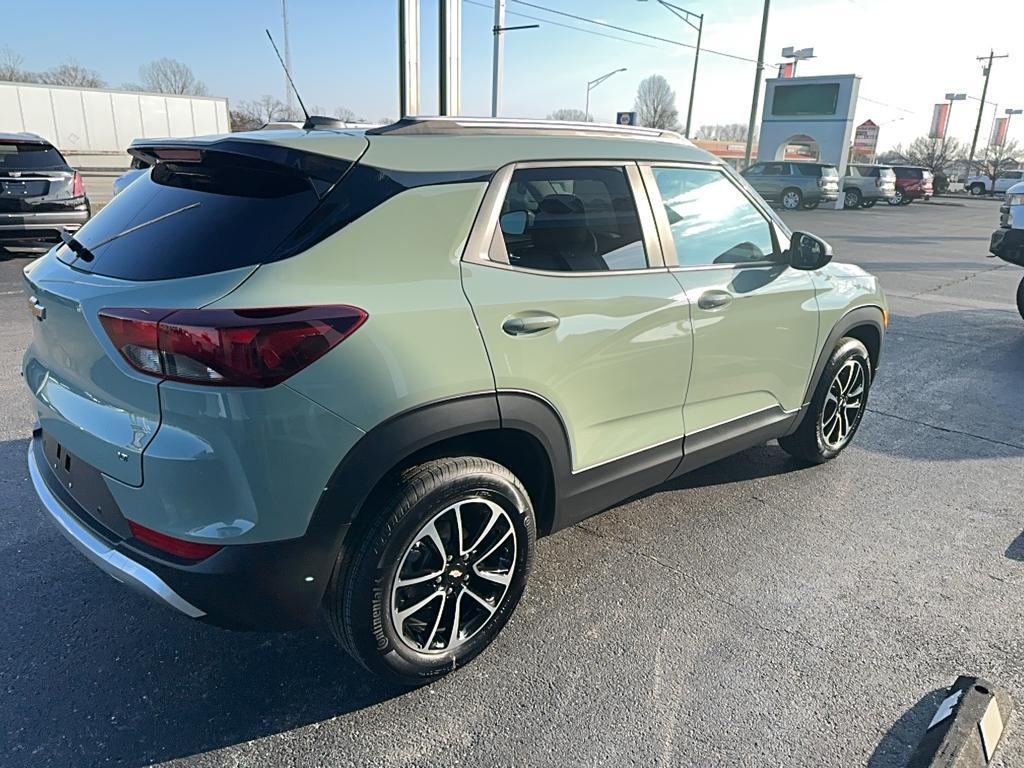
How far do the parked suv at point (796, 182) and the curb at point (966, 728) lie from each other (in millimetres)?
27030

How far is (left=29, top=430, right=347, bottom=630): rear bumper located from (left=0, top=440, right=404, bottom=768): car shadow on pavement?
1.27ft

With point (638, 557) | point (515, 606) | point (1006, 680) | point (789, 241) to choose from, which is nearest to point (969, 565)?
point (1006, 680)

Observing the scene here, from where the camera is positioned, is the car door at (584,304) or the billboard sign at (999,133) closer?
Answer: the car door at (584,304)

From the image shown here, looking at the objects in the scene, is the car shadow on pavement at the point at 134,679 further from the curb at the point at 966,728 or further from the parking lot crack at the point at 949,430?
the parking lot crack at the point at 949,430

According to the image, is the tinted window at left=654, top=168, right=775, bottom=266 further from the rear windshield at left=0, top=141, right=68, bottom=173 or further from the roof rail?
the rear windshield at left=0, top=141, right=68, bottom=173

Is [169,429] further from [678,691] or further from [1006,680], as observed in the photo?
[1006,680]

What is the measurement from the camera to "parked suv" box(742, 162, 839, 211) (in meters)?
27.3

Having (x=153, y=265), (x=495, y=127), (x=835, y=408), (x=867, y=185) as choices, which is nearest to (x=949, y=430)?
(x=835, y=408)

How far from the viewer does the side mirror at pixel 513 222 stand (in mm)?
2479

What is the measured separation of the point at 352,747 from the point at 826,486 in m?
2.97

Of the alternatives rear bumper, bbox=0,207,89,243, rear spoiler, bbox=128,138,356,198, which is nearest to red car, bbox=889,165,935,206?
rear bumper, bbox=0,207,89,243

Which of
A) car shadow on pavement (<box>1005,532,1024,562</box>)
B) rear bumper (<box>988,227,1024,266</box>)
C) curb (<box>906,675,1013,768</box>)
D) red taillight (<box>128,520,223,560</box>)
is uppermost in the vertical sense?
rear bumper (<box>988,227,1024,266</box>)

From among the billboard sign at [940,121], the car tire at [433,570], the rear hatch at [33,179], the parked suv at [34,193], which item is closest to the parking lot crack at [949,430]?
the car tire at [433,570]

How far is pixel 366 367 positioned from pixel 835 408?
3199mm
